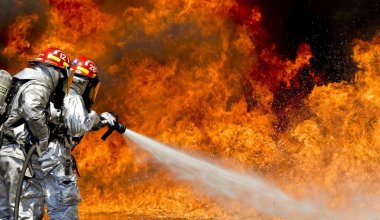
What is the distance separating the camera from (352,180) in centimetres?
921

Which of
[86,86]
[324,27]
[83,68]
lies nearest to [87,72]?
[83,68]

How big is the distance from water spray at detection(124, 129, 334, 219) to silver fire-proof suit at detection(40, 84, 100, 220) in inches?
112

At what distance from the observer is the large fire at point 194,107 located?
966 cm

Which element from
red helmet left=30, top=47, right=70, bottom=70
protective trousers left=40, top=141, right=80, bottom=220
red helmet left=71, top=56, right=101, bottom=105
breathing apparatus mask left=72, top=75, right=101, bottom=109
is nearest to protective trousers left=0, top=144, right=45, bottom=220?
protective trousers left=40, top=141, right=80, bottom=220

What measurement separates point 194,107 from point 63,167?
5.75m

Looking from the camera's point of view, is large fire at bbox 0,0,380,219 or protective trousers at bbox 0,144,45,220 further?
large fire at bbox 0,0,380,219

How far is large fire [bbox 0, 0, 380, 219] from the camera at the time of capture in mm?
9656

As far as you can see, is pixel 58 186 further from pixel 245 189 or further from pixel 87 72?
pixel 245 189

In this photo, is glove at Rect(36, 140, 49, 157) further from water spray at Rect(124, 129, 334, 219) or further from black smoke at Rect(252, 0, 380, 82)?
black smoke at Rect(252, 0, 380, 82)

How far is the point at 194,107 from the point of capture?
431 inches

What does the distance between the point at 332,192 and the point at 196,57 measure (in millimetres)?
4546

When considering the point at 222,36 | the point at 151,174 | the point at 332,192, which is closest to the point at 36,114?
the point at 151,174

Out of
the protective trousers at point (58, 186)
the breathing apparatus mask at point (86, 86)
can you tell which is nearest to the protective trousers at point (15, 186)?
the protective trousers at point (58, 186)

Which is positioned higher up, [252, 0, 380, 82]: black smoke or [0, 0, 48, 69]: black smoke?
[252, 0, 380, 82]: black smoke
